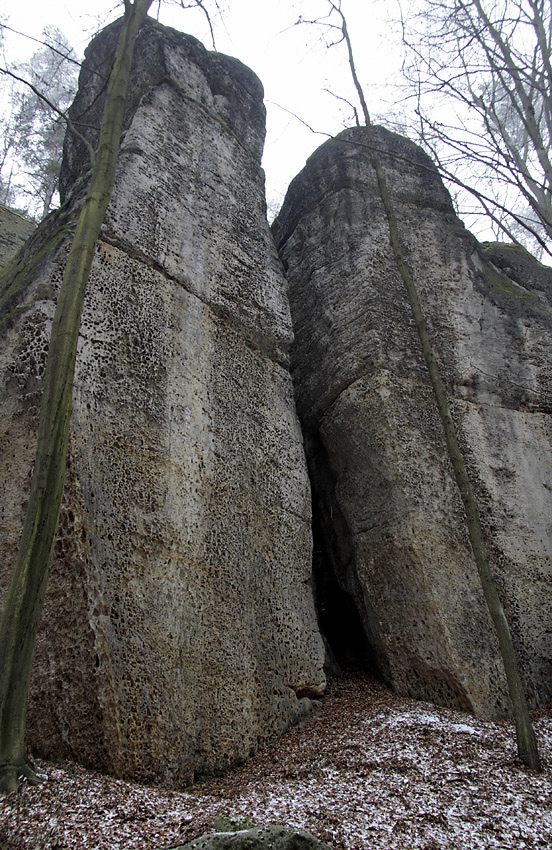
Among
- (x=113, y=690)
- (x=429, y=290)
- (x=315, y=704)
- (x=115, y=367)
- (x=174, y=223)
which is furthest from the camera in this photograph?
(x=429, y=290)

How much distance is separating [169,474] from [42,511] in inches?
64.7

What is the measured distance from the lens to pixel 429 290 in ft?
23.7

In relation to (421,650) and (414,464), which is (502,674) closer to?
(421,650)

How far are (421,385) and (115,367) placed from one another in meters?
3.33

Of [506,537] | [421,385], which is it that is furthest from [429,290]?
[506,537]

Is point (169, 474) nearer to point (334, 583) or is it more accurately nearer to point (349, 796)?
point (349, 796)

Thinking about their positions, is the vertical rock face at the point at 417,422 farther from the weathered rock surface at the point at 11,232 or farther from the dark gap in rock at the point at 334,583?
the weathered rock surface at the point at 11,232

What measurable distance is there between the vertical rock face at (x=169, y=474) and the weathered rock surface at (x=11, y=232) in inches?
173

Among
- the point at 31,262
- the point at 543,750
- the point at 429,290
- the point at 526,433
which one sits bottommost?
the point at 543,750

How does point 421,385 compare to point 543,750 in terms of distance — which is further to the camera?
point 421,385

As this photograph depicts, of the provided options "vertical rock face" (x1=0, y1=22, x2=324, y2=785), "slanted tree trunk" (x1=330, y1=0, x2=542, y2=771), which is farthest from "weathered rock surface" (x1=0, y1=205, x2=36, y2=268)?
"slanted tree trunk" (x1=330, y1=0, x2=542, y2=771)

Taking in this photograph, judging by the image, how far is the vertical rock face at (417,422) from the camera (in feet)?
18.0

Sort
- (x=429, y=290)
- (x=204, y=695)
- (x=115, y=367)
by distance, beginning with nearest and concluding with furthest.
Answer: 1. (x=204, y=695)
2. (x=115, y=367)
3. (x=429, y=290)

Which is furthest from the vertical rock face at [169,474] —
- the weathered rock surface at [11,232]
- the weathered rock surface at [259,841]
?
the weathered rock surface at [11,232]
